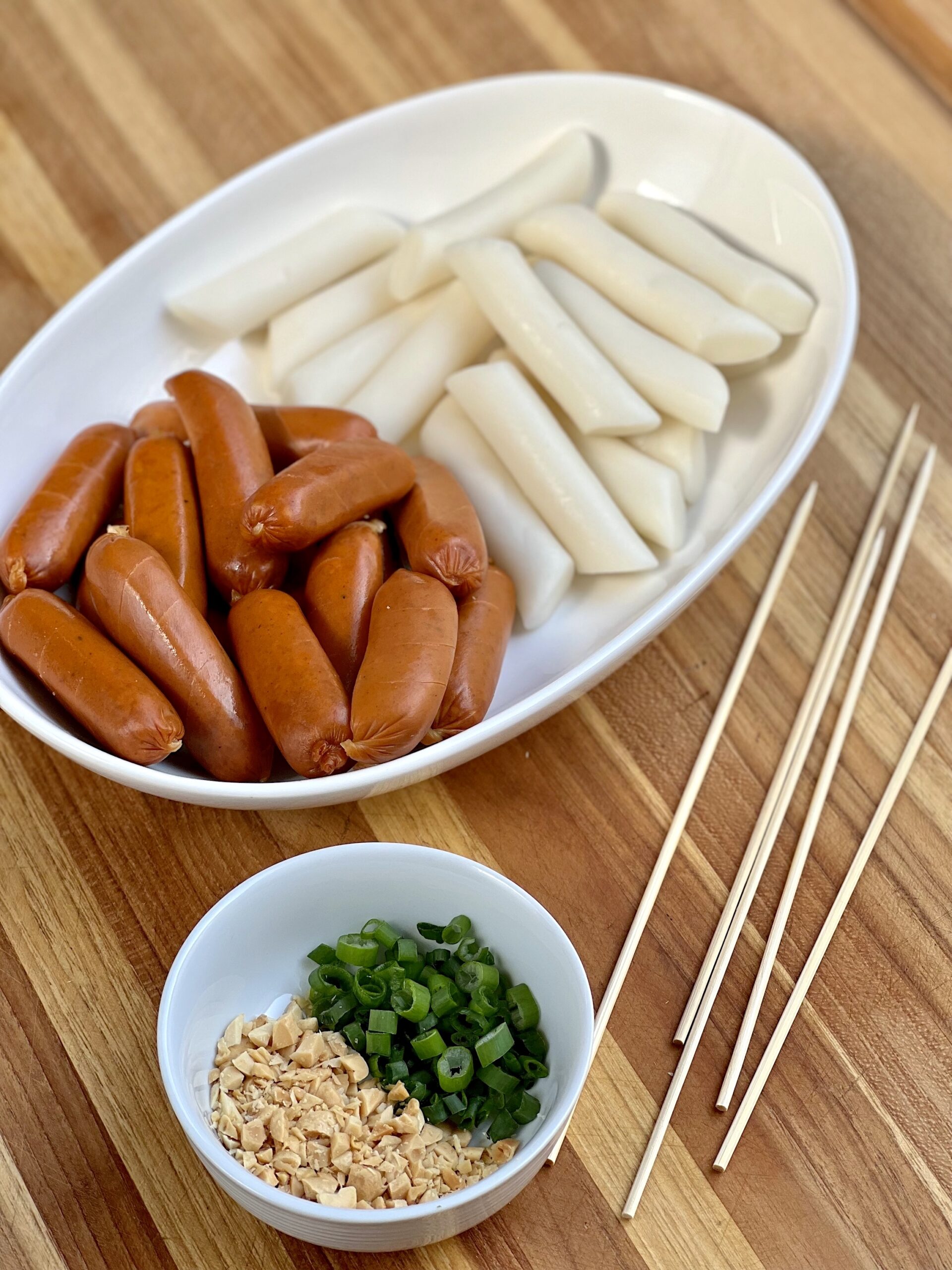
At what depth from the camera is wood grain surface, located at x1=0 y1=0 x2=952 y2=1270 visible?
4.14 feet

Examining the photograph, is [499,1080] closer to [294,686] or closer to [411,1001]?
[411,1001]

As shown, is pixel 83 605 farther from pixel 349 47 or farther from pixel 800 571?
pixel 349 47

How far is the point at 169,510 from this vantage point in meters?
1.50

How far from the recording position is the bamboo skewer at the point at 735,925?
50.7 inches

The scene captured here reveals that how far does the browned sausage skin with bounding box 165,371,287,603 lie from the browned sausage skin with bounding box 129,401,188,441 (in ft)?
0.11

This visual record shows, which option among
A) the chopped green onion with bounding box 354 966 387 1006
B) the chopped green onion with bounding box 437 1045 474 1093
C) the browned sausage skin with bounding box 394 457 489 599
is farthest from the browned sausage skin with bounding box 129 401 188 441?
the chopped green onion with bounding box 437 1045 474 1093

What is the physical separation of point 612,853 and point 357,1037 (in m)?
0.44

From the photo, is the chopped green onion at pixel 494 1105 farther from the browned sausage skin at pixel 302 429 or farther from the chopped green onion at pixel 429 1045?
the browned sausage skin at pixel 302 429

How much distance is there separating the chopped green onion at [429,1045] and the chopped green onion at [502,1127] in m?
0.09

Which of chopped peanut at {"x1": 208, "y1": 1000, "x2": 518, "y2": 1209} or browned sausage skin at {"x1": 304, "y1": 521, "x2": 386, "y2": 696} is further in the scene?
browned sausage skin at {"x1": 304, "y1": 521, "x2": 386, "y2": 696}

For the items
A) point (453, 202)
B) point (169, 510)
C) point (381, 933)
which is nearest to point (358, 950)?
point (381, 933)

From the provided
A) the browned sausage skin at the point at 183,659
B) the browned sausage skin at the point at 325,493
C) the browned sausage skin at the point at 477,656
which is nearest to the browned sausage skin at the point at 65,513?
the browned sausage skin at the point at 183,659

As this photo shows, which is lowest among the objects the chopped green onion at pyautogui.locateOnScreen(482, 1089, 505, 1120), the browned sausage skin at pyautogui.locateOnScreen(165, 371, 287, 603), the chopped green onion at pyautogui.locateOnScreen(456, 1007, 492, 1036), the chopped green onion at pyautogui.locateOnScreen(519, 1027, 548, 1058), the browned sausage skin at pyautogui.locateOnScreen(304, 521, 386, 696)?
the chopped green onion at pyautogui.locateOnScreen(519, 1027, 548, 1058)

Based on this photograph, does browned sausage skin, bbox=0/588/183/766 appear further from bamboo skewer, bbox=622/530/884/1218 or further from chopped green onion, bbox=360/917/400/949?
bamboo skewer, bbox=622/530/884/1218
